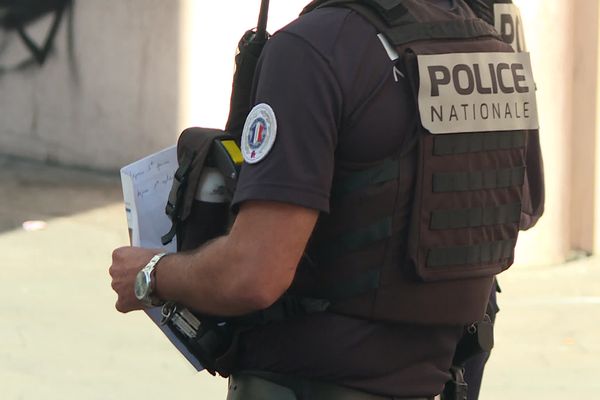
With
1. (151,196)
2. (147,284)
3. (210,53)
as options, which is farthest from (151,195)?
(210,53)

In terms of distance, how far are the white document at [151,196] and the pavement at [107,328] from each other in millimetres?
2225

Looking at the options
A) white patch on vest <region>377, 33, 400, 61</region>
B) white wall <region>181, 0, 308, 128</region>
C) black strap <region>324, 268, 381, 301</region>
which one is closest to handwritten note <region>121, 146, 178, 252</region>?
black strap <region>324, 268, 381, 301</region>

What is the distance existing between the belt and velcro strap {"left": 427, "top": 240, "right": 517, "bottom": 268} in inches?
10.9

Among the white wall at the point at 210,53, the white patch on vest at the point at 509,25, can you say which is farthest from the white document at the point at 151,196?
the white wall at the point at 210,53

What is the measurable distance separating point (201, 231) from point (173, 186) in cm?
11

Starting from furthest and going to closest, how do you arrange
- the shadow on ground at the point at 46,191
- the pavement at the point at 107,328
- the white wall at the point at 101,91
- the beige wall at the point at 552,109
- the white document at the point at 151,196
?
the white wall at the point at 101,91 < the shadow on ground at the point at 46,191 < the beige wall at the point at 552,109 < the pavement at the point at 107,328 < the white document at the point at 151,196

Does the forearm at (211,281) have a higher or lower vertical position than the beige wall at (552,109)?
higher

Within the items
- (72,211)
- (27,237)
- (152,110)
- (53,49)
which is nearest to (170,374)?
(27,237)

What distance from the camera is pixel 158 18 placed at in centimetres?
776

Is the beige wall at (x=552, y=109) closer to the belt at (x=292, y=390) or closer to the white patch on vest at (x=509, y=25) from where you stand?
the white patch on vest at (x=509, y=25)

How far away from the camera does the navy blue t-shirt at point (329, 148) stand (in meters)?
2.08

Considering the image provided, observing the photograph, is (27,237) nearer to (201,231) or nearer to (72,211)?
(72,211)

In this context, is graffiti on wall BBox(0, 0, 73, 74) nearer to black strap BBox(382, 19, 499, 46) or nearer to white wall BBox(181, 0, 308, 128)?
white wall BBox(181, 0, 308, 128)

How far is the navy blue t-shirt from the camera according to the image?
6.82ft
